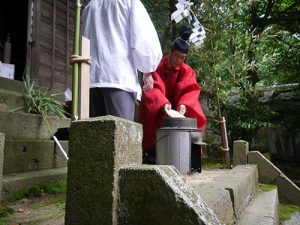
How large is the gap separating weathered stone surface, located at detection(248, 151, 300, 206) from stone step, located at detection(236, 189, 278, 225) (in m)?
1.49

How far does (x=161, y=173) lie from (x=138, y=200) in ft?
0.58

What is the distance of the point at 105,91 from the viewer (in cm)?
244

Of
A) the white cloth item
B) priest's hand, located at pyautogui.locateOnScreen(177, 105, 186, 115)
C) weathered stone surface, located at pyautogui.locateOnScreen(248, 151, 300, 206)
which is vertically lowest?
weathered stone surface, located at pyautogui.locateOnScreen(248, 151, 300, 206)

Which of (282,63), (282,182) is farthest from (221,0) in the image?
(282,63)

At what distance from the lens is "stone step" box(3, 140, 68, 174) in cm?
328

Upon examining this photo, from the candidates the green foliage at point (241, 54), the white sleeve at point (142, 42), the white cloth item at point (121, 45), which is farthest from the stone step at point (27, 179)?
the green foliage at point (241, 54)

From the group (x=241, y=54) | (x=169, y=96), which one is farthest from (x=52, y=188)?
(x=241, y=54)

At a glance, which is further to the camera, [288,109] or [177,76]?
[288,109]

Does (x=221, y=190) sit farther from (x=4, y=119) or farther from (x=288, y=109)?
(x=288, y=109)

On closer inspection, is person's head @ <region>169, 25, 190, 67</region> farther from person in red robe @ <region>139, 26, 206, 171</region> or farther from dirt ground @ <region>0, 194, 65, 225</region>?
dirt ground @ <region>0, 194, 65, 225</region>

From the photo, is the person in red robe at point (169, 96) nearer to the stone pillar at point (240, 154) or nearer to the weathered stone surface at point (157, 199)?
the stone pillar at point (240, 154)

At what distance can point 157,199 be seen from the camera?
4.71 feet

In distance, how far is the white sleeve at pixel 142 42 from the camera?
2461 mm

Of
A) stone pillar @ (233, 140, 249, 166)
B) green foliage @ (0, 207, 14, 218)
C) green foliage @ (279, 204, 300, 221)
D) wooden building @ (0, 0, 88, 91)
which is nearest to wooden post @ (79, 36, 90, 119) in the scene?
green foliage @ (0, 207, 14, 218)
